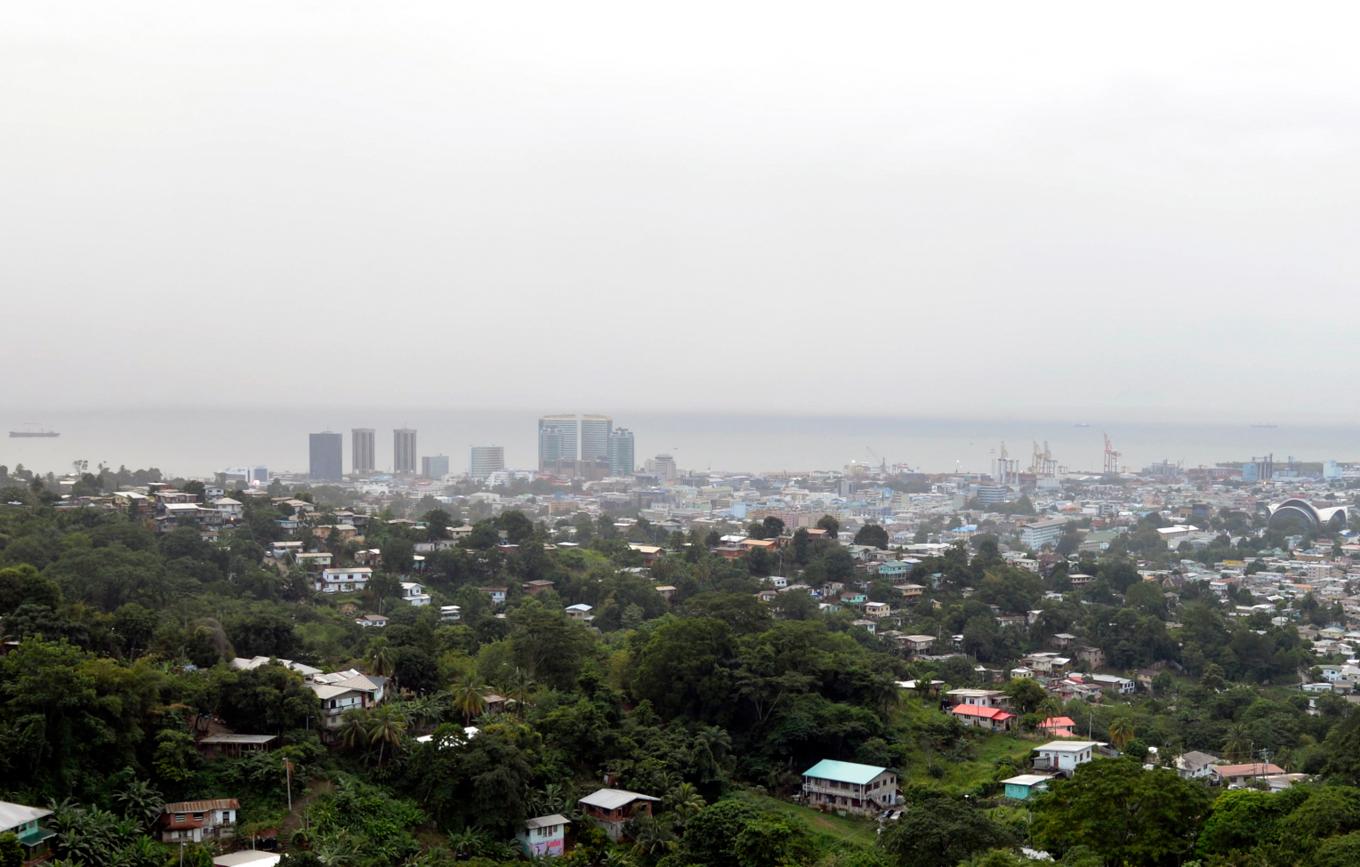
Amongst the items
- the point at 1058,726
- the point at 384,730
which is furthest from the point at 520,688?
→ the point at 1058,726

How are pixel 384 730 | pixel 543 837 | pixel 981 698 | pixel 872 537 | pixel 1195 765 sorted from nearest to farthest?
pixel 543 837 < pixel 384 730 < pixel 1195 765 < pixel 981 698 < pixel 872 537

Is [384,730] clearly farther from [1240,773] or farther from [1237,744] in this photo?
[1237,744]

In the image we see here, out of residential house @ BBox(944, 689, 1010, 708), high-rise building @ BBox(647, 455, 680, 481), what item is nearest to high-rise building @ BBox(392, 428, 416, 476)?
high-rise building @ BBox(647, 455, 680, 481)

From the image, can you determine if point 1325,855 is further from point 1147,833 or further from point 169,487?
point 169,487

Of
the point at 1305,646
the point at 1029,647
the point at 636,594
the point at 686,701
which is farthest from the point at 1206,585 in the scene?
the point at 686,701

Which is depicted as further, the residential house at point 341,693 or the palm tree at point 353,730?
the residential house at point 341,693

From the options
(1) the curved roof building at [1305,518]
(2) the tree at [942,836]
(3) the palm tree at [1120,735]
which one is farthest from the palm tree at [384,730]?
(1) the curved roof building at [1305,518]

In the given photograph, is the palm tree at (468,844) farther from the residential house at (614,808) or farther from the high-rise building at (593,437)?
the high-rise building at (593,437)
